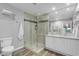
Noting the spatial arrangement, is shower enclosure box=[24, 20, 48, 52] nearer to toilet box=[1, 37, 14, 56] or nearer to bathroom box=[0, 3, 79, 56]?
bathroom box=[0, 3, 79, 56]

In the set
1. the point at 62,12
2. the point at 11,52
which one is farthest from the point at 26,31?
the point at 62,12

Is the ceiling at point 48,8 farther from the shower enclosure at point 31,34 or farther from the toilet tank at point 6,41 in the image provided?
the toilet tank at point 6,41

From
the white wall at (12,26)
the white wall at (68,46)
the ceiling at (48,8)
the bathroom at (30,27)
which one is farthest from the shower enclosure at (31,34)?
the white wall at (68,46)

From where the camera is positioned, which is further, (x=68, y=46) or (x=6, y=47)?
(x=68, y=46)

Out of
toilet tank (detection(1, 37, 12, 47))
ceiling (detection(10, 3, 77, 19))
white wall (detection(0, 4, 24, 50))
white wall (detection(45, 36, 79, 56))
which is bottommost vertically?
white wall (detection(45, 36, 79, 56))

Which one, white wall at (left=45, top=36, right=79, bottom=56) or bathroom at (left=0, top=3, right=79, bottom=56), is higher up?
bathroom at (left=0, top=3, right=79, bottom=56)

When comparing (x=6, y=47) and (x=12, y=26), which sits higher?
(x=12, y=26)

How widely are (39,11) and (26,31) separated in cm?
52

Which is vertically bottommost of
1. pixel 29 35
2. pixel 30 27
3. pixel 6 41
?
pixel 6 41

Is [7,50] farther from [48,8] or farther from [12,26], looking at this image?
[48,8]

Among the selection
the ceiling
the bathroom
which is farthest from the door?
the ceiling

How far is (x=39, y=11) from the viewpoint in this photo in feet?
3.68

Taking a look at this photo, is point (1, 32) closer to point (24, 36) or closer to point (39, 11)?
point (24, 36)

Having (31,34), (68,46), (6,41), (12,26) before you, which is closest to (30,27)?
(31,34)
